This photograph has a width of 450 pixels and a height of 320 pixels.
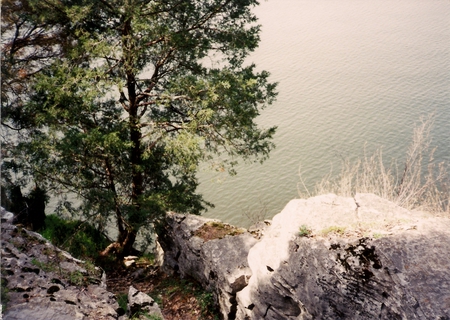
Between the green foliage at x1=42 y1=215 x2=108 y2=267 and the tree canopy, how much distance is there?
3018mm

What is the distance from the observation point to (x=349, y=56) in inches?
1132

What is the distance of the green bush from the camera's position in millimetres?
12656

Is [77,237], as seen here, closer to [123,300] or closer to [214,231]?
[123,300]

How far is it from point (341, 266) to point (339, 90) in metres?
21.4

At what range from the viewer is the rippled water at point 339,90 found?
2008cm

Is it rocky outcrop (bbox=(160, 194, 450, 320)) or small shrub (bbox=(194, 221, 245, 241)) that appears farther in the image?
small shrub (bbox=(194, 221, 245, 241))

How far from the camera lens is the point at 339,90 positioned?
25516 millimetres

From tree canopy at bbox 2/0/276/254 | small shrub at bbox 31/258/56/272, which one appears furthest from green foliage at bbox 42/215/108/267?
small shrub at bbox 31/258/56/272

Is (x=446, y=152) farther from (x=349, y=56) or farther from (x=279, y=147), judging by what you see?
(x=349, y=56)

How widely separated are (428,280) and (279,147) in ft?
53.7

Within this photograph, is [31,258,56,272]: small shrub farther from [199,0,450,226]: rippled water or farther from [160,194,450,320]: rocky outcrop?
[199,0,450,226]: rippled water

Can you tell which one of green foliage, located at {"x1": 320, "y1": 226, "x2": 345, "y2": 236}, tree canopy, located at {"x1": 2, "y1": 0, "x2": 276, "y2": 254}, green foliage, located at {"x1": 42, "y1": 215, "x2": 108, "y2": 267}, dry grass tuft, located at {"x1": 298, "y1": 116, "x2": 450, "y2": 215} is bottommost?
dry grass tuft, located at {"x1": 298, "y1": 116, "x2": 450, "y2": 215}

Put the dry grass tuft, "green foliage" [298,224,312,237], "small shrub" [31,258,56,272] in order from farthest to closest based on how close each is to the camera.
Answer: the dry grass tuft, "small shrub" [31,258,56,272], "green foliage" [298,224,312,237]

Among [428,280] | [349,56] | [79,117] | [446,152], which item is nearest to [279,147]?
[446,152]
